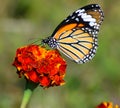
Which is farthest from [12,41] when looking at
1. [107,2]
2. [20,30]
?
[107,2]

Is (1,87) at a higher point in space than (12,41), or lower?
lower

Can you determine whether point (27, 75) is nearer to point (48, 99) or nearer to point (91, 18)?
point (91, 18)

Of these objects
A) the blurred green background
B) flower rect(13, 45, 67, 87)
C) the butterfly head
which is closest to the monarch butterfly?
the butterfly head

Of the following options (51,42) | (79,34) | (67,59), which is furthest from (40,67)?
(67,59)

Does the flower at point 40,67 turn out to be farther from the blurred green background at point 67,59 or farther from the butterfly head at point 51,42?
the blurred green background at point 67,59

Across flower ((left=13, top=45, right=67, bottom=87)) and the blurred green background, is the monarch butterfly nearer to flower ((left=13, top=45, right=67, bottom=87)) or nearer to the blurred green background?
flower ((left=13, top=45, right=67, bottom=87))

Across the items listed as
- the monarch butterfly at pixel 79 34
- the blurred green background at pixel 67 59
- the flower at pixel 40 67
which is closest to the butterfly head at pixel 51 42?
the monarch butterfly at pixel 79 34
